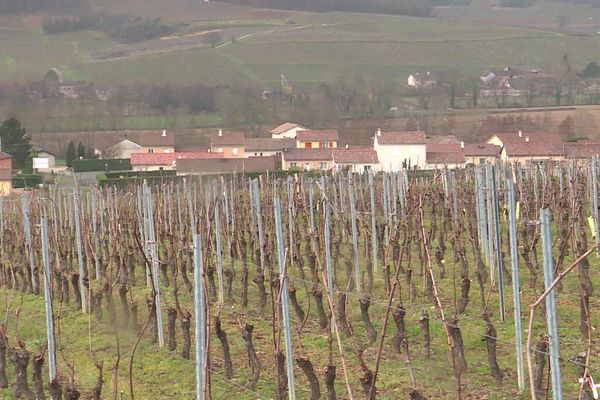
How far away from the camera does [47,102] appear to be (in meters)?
83.6

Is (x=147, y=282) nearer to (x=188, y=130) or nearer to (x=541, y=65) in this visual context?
(x=188, y=130)

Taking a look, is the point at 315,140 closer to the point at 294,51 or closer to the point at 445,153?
the point at 445,153

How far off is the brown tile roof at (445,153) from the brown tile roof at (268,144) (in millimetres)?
Result: 9384

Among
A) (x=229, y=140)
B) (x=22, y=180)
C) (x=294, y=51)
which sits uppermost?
(x=294, y=51)

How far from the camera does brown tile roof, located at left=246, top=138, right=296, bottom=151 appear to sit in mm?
62969

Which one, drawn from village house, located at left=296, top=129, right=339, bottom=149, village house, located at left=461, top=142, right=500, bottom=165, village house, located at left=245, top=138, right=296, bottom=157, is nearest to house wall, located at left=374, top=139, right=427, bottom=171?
village house, located at left=461, top=142, right=500, bottom=165

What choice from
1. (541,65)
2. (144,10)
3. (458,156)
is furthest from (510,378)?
(144,10)

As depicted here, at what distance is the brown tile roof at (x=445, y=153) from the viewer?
1992 inches

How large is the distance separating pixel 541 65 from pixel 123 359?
405ft

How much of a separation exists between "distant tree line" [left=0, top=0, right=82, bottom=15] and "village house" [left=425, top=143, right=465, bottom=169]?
13867cm

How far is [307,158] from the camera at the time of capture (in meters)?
56.9

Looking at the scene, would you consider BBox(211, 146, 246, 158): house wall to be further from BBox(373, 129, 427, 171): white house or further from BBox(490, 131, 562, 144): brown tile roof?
BBox(490, 131, 562, 144): brown tile roof

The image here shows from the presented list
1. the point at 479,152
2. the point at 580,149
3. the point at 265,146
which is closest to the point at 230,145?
the point at 265,146

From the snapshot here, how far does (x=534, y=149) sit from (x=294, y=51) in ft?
261
